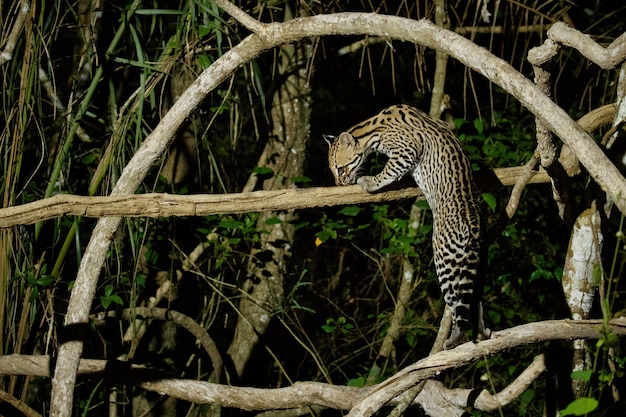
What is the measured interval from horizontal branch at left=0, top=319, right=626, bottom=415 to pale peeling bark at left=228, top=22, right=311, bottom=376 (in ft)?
3.68

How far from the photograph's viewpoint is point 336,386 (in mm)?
4031

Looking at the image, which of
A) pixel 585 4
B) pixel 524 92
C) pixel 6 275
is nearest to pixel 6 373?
pixel 6 275

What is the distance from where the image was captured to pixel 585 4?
6.96m

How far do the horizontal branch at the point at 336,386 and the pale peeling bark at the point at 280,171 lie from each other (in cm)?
112

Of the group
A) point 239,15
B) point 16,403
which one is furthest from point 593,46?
point 16,403

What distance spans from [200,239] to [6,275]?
1764mm

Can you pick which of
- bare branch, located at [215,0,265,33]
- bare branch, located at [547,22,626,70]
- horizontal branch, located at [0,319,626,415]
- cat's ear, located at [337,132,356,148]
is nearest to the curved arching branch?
bare branch, located at [215,0,265,33]

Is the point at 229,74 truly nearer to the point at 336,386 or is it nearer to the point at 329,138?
the point at 329,138

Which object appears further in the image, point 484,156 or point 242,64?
point 484,156

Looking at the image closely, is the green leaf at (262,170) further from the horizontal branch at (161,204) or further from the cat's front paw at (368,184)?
the horizontal branch at (161,204)

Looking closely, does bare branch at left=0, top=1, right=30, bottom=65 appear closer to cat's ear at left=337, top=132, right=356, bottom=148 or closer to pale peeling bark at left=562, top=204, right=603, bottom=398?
cat's ear at left=337, top=132, right=356, bottom=148

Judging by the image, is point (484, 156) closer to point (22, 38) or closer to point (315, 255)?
point (315, 255)

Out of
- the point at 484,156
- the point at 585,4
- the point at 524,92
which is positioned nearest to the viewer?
the point at 524,92

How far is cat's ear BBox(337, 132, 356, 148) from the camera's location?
460 centimetres
